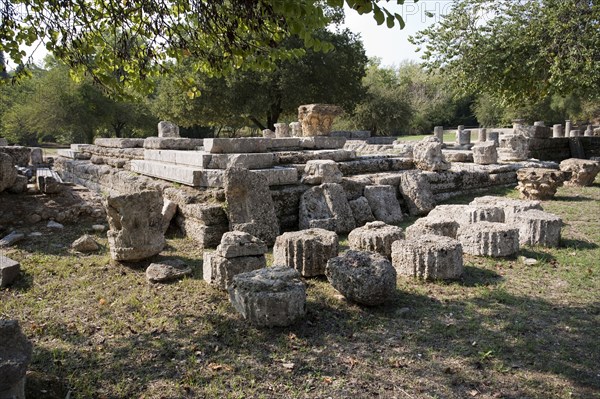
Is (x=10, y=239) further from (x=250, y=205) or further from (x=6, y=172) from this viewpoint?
(x=250, y=205)

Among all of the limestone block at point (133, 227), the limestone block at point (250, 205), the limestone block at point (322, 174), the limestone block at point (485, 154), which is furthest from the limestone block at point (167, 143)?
the limestone block at point (485, 154)

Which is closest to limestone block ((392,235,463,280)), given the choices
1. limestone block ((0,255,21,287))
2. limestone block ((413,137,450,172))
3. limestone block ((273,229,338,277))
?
limestone block ((273,229,338,277))

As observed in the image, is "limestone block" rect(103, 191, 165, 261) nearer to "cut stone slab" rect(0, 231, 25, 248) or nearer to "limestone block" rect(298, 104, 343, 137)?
"cut stone slab" rect(0, 231, 25, 248)

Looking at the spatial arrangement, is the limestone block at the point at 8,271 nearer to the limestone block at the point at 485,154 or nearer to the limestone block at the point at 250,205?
the limestone block at the point at 250,205

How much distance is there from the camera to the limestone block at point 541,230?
240 inches

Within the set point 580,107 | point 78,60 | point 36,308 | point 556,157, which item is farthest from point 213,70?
point 580,107

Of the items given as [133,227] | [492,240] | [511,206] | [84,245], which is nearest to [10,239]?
[84,245]

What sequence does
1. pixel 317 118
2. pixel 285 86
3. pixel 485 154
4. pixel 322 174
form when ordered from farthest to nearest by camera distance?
pixel 285 86, pixel 317 118, pixel 485 154, pixel 322 174

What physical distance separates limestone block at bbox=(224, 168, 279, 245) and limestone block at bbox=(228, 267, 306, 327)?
224 cm

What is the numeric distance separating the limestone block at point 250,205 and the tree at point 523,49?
8.91m

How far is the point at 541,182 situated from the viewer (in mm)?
9625

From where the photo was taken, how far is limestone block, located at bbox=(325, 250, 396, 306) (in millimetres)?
4082

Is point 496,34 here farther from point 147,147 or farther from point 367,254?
point 367,254

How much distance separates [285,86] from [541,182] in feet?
49.0
